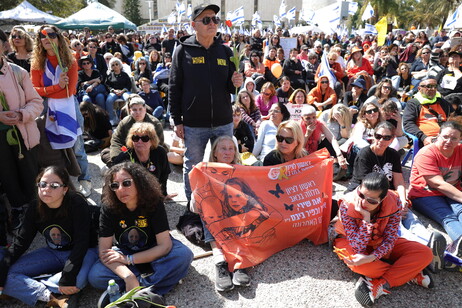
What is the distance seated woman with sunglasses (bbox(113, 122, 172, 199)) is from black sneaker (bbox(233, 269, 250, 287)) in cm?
158

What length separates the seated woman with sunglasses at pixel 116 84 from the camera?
305 inches

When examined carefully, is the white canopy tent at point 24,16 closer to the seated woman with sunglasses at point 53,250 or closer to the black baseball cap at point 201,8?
the black baseball cap at point 201,8

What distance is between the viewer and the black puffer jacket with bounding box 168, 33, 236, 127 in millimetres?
3410

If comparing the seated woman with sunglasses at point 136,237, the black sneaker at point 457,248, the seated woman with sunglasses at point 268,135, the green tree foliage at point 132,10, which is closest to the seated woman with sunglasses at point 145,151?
the seated woman with sunglasses at point 136,237

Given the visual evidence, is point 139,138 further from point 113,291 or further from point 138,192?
point 113,291

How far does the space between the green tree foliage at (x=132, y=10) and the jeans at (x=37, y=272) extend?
71.8 meters

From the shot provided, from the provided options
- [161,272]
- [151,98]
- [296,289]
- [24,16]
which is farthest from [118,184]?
[24,16]

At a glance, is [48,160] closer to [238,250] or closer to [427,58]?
[238,250]

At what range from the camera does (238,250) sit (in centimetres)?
306

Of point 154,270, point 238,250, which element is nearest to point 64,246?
point 154,270

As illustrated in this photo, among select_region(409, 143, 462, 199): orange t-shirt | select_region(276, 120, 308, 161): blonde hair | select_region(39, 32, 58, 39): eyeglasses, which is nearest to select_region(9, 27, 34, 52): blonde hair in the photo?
select_region(39, 32, 58, 39): eyeglasses

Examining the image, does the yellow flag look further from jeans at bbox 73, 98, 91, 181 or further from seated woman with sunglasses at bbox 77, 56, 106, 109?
jeans at bbox 73, 98, 91, 181

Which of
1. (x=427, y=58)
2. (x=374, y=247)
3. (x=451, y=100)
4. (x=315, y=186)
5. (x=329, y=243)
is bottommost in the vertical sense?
(x=329, y=243)

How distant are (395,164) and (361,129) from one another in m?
1.26
